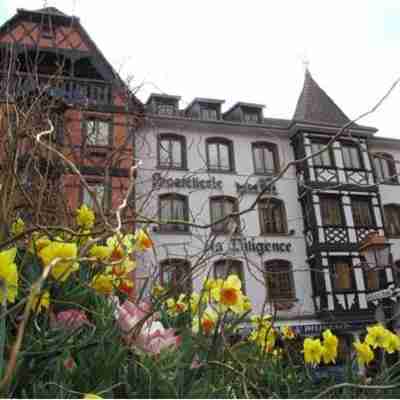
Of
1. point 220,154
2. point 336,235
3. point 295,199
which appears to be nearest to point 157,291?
point 336,235

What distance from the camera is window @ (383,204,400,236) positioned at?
14.9 m

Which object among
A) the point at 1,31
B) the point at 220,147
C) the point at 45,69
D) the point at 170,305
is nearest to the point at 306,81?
the point at 220,147

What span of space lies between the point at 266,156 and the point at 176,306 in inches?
540

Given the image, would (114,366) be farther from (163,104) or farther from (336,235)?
(163,104)

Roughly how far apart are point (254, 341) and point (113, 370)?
0.58 metres

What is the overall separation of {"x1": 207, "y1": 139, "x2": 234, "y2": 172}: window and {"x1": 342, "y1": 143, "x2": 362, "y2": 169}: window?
416 cm

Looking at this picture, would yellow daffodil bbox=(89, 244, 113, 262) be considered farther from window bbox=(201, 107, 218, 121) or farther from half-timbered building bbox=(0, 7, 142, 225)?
window bbox=(201, 107, 218, 121)

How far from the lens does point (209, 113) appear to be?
50.0ft

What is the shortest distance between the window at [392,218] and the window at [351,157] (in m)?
2.01

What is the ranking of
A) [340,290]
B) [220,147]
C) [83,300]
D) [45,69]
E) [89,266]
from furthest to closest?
[220,147]
[340,290]
[45,69]
[89,266]
[83,300]

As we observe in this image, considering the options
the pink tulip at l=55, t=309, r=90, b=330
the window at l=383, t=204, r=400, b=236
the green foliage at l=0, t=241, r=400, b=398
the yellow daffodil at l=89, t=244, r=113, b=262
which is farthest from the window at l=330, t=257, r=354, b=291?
the pink tulip at l=55, t=309, r=90, b=330

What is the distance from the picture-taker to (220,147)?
14.5 metres

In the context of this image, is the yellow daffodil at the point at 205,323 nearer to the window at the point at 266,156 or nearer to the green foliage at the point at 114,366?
the green foliage at the point at 114,366

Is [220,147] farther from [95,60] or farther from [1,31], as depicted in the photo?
[1,31]
